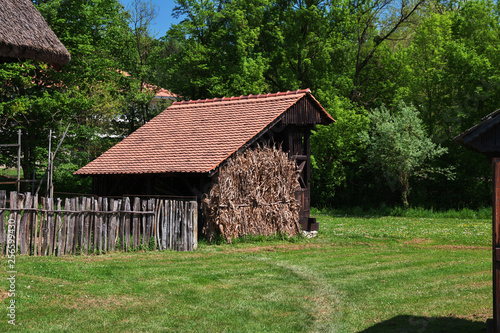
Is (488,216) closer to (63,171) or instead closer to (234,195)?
(234,195)

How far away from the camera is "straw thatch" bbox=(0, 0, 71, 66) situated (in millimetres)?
9391

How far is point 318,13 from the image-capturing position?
39281 millimetres

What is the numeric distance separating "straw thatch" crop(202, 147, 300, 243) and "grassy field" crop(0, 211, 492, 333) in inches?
43.8

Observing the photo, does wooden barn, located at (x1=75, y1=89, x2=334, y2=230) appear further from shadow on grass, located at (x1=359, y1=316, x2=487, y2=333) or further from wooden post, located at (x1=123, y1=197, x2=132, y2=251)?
shadow on grass, located at (x1=359, y1=316, x2=487, y2=333)

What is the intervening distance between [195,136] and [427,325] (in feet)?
48.2

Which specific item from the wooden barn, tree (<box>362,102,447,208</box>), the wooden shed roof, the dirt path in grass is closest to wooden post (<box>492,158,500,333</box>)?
the wooden shed roof

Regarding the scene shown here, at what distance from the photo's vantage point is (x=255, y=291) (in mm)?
12164

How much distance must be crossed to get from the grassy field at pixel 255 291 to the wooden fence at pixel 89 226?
0.59 metres

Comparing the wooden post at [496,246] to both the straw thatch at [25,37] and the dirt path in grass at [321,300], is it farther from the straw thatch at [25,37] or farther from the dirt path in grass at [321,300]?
the straw thatch at [25,37]

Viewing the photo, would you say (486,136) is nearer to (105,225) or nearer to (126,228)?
(105,225)

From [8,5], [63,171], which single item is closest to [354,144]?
[63,171]

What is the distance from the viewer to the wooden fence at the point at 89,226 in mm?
14766

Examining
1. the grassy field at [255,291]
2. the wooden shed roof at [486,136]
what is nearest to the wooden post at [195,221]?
the grassy field at [255,291]

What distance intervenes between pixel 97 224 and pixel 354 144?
25.0 meters
